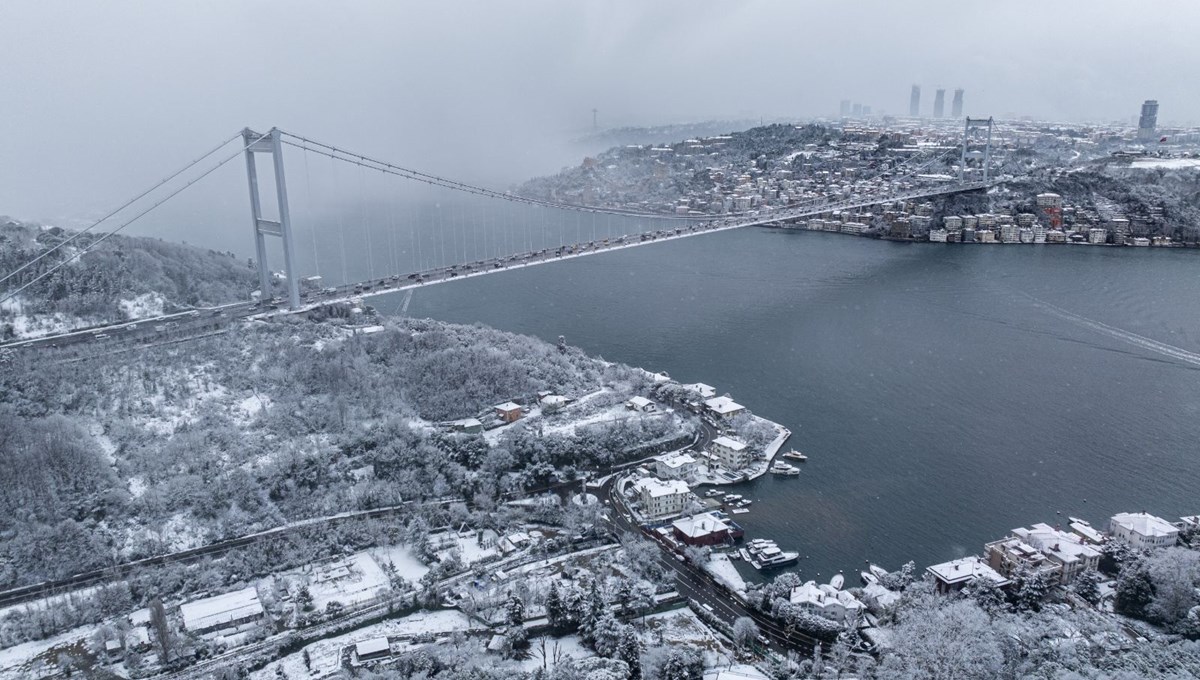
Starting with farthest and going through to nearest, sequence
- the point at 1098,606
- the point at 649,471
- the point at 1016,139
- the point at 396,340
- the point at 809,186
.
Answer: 1. the point at 1016,139
2. the point at 809,186
3. the point at 396,340
4. the point at 649,471
5. the point at 1098,606

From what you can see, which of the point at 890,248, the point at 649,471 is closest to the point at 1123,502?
the point at 649,471

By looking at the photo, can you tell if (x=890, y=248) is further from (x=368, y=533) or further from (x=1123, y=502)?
(x=368, y=533)

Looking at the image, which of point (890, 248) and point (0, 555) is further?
point (890, 248)

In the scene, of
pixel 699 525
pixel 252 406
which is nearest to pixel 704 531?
pixel 699 525

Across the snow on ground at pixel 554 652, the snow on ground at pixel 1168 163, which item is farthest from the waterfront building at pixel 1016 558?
the snow on ground at pixel 1168 163

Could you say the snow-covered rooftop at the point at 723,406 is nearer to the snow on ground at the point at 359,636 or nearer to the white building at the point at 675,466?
the white building at the point at 675,466

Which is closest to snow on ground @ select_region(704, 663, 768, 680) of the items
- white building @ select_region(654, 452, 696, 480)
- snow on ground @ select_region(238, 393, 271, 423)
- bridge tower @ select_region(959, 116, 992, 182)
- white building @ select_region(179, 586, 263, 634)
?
white building @ select_region(654, 452, 696, 480)
